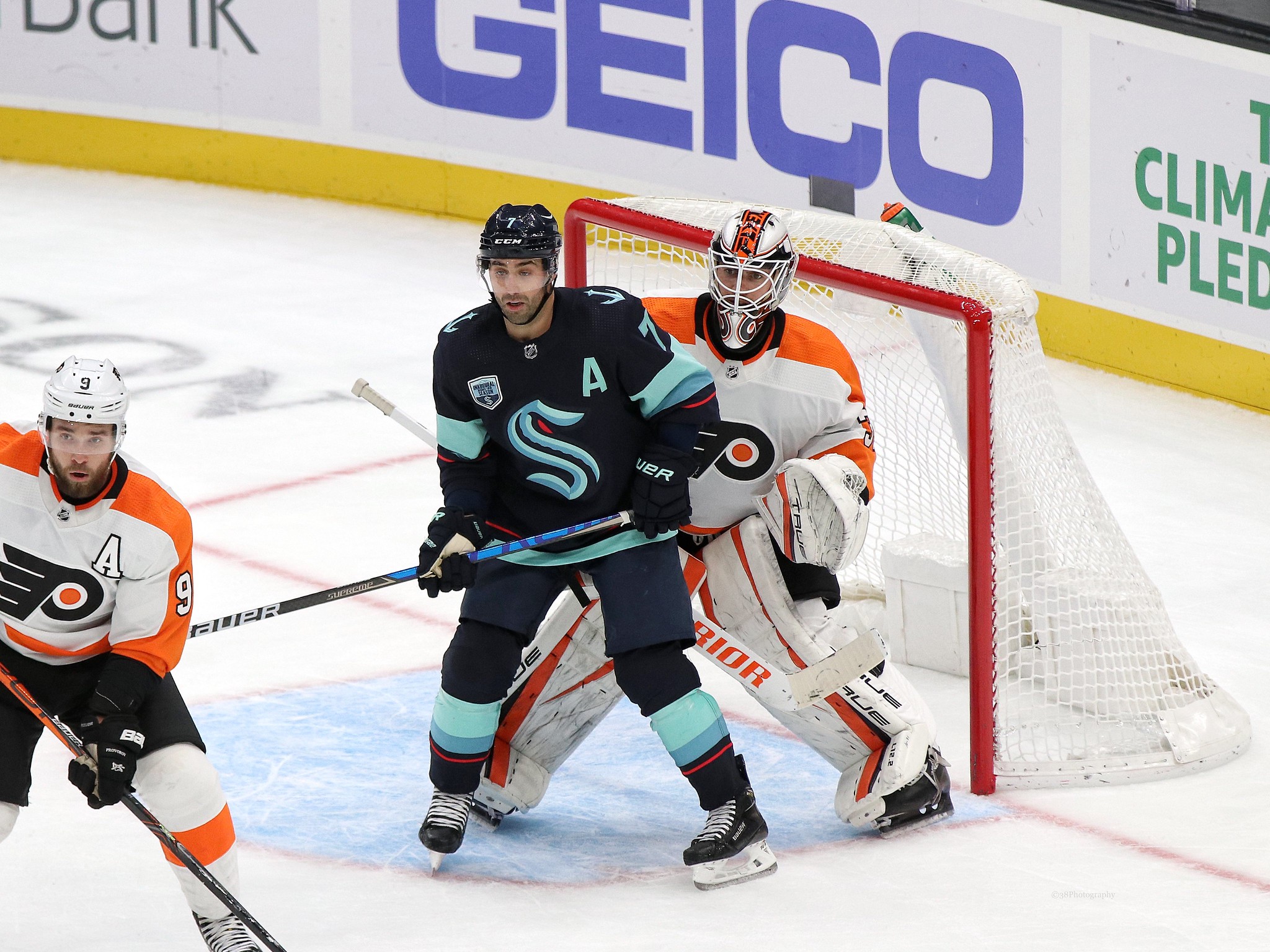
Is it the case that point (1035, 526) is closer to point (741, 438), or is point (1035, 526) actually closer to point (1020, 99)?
point (741, 438)

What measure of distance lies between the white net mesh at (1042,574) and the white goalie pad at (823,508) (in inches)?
13.6

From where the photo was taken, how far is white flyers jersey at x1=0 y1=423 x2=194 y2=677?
9.62 ft

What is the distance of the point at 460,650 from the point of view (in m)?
3.34

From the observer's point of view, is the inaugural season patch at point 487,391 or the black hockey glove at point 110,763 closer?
the black hockey glove at point 110,763

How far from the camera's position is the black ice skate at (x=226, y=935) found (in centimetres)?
301

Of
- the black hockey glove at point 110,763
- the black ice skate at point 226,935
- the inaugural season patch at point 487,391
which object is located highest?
the inaugural season patch at point 487,391

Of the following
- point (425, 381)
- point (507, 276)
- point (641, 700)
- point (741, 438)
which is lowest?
point (425, 381)

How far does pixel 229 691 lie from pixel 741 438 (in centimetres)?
134

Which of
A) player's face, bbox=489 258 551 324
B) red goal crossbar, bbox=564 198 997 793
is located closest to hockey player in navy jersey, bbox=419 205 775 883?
player's face, bbox=489 258 551 324

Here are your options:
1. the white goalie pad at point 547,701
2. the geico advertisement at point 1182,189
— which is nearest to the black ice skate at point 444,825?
the white goalie pad at point 547,701

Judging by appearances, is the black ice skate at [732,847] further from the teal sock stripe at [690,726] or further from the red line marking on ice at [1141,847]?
the red line marking on ice at [1141,847]

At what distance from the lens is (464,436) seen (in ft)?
11.1

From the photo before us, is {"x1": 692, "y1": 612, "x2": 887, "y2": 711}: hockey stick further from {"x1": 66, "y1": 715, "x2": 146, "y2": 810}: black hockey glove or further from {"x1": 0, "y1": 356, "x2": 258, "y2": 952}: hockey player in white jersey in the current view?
{"x1": 66, "y1": 715, "x2": 146, "y2": 810}: black hockey glove

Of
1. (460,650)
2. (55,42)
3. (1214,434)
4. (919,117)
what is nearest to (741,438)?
(460,650)
